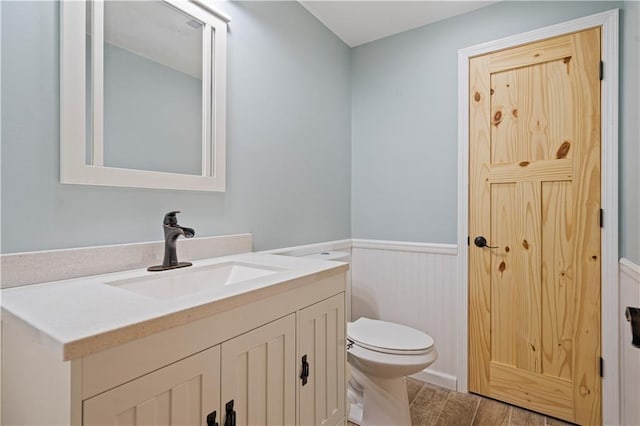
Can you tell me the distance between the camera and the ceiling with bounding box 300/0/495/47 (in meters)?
2.00

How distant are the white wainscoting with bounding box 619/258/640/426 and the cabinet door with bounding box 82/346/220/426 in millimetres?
1623

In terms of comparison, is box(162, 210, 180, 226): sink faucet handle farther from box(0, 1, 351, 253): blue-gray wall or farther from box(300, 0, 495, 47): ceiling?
box(300, 0, 495, 47): ceiling

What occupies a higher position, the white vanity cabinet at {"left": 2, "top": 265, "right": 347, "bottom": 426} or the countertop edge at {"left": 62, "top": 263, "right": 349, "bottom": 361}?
the countertop edge at {"left": 62, "top": 263, "right": 349, "bottom": 361}

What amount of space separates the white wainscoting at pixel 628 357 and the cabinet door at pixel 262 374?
141cm

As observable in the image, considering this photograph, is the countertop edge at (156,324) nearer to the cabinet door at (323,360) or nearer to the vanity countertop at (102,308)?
the vanity countertop at (102,308)

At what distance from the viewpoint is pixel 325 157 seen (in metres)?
2.24

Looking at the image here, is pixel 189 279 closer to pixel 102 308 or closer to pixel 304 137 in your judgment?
pixel 102 308

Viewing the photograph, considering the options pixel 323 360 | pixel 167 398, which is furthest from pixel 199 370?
pixel 323 360

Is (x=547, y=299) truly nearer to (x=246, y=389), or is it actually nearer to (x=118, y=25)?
(x=246, y=389)

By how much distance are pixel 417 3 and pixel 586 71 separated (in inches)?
39.1

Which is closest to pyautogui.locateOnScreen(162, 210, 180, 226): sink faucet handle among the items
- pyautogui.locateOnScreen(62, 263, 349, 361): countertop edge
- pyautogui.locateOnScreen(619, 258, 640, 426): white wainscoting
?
pyautogui.locateOnScreen(62, 263, 349, 361): countertop edge

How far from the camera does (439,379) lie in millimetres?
2117

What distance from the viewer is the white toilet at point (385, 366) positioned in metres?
1.54

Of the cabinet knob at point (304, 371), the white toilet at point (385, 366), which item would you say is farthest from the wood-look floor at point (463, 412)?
the cabinet knob at point (304, 371)
